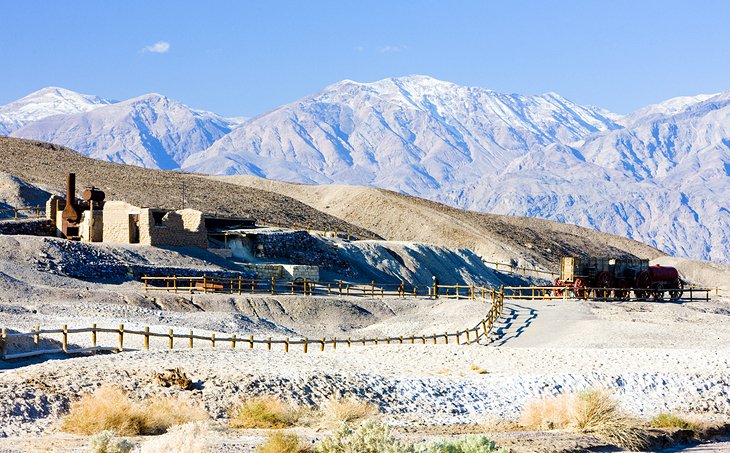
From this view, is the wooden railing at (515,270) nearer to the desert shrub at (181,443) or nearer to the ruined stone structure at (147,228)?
the ruined stone structure at (147,228)

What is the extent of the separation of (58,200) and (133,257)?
12591 millimetres

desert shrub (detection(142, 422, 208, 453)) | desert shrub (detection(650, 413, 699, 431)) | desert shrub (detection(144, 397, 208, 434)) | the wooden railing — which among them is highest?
the wooden railing

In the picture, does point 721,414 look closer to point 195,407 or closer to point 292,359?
point 292,359

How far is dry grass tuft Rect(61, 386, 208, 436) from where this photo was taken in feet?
70.5

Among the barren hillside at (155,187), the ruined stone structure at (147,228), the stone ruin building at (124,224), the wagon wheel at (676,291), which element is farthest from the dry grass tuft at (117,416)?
the barren hillside at (155,187)

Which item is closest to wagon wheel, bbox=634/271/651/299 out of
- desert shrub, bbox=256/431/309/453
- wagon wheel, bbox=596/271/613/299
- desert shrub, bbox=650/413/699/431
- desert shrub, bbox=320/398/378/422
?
wagon wheel, bbox=596/271/613/299

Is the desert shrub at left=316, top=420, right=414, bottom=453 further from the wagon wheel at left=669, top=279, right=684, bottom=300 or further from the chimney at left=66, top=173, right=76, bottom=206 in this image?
the wagon wheel at left=669, top=279, right=684, bottom=300

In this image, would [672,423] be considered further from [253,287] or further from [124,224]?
[124,224]

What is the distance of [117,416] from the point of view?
71.4 feet

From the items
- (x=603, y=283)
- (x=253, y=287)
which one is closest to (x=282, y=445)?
(x=253, y=287)

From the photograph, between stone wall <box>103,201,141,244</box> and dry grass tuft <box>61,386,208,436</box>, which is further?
stone wall <box>103,201,141,244</box>

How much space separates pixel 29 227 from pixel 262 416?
48637mm

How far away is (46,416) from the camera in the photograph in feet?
75.0

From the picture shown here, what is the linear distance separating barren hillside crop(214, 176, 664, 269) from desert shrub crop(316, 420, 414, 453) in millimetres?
98591
